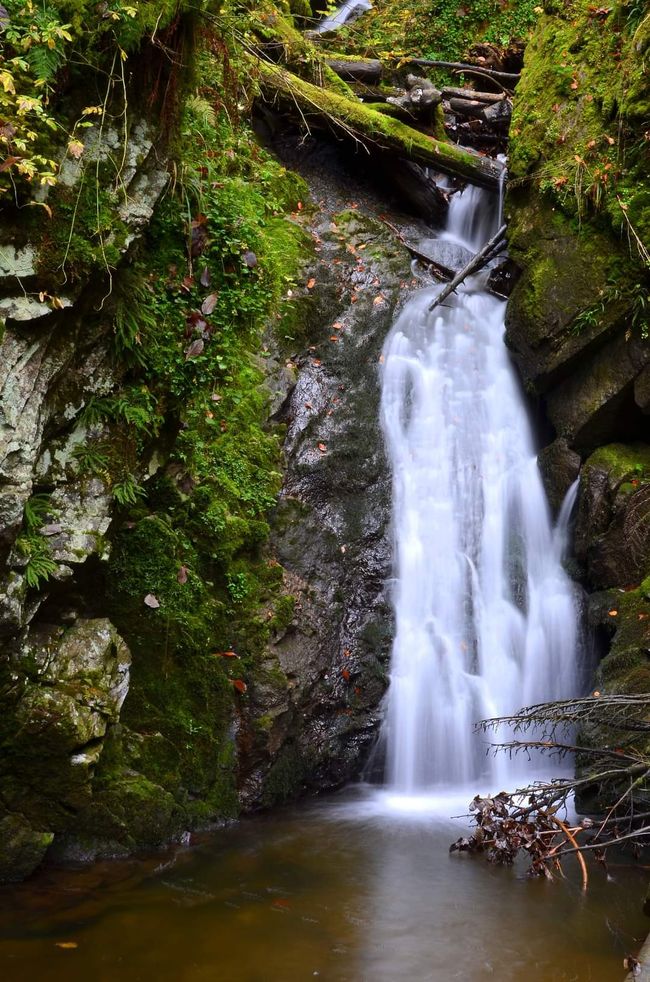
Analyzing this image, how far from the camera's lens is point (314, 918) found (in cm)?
441

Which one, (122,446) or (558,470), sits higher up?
(558,470)

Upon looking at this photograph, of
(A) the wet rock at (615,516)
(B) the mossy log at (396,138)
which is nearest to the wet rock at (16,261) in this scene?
(A) the wet rock at (615,516)

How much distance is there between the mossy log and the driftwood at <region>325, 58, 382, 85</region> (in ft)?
5.07

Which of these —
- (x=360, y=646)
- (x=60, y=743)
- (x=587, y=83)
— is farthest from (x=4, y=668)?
(x=587, y=83)

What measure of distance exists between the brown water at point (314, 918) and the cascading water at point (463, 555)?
1.38m

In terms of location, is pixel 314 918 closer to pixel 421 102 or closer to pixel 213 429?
pixel 213 429

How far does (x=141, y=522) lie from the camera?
5820 mm

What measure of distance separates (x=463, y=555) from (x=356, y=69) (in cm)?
822

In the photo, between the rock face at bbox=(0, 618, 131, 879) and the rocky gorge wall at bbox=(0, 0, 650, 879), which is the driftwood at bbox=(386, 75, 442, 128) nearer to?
the rocky gorge wall at bbox=(0, 0, 650, 879)

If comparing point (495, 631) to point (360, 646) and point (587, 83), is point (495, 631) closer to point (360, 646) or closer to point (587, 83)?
point (360, 646)

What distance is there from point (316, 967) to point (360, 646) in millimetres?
3299

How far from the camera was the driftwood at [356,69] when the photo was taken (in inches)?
462

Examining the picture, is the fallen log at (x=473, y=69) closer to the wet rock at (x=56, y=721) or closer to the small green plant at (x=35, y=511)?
the small green plant at (x=35, y=511)

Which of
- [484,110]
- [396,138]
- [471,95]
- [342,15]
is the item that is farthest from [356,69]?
[342,15]
